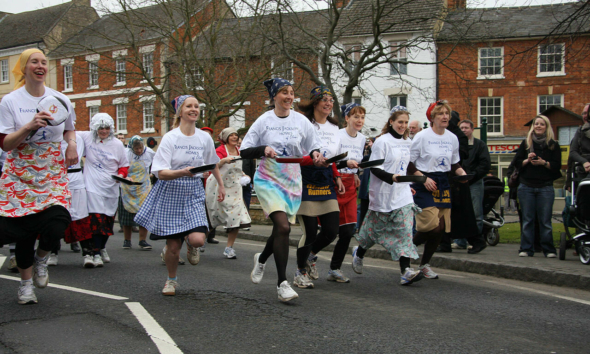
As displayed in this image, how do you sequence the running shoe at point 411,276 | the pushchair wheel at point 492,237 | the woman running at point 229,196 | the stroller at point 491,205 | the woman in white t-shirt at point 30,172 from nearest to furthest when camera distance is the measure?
1. the woman in white t-shirt at point 30,172
2. the running shoe at point 411,276
3. the woman running at point 229,196
4. the stroller at point 491,205
5. the pushchair wheel at point 492,237

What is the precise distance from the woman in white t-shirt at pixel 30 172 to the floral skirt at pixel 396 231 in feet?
11.3

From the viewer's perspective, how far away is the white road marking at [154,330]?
4.11 metres

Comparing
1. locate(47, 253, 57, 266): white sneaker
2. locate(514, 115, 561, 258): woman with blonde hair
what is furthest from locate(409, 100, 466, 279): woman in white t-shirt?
locate(47, 253, 57, 266): white sneaker

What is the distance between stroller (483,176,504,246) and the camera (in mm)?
10586

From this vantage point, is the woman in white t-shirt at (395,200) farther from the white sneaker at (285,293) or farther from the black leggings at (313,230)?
the white sneaker at (285,293)

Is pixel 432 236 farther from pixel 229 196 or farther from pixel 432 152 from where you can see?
pixel 229 196

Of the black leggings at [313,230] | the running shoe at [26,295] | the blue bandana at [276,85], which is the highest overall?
the blue bandana at [276,85]

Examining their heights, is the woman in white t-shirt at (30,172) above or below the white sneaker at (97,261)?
above

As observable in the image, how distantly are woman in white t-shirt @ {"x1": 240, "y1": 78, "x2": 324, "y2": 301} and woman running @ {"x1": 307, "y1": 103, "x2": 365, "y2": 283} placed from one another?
0.97 m

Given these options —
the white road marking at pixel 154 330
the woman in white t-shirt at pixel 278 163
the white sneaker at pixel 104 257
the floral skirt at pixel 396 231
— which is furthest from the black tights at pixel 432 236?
the white sneaker at pixel 104 257

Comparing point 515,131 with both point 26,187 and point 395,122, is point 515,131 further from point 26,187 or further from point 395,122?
point 26,187

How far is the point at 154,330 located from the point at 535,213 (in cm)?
681

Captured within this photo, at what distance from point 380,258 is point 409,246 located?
3215 mm

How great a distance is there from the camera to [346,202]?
7121 millimetres
